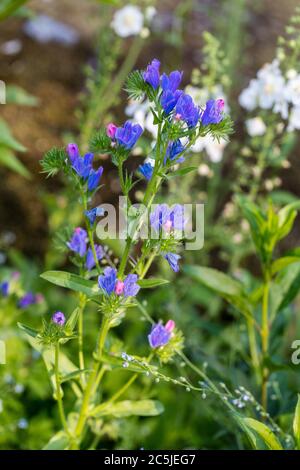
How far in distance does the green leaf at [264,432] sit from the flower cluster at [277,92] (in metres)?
0.68

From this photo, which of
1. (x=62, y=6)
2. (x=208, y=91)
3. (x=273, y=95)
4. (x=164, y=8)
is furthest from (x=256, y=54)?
(x=273, y=95)

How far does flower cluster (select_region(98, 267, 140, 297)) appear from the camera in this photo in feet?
3.44

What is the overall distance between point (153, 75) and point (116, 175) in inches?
67.7

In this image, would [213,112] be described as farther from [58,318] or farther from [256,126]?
[256,126]

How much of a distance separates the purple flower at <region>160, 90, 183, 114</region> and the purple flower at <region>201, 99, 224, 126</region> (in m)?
0.04

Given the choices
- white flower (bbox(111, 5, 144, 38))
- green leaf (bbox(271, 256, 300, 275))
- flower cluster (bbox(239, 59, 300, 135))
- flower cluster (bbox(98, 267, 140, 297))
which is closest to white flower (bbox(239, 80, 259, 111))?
flower cluster (bbox(239, 59, 300, 135))

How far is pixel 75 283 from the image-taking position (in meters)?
1.14

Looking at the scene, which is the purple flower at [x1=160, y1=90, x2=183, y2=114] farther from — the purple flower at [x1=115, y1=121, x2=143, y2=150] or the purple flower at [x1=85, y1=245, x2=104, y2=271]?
the purple flower at [x1=85, y1=245, x2=104, y2=271]

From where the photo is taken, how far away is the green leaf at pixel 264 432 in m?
1.11

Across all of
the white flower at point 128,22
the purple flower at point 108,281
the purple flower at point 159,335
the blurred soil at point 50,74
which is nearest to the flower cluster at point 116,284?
the purple flower at point 108,281

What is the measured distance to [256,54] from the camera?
132 inches

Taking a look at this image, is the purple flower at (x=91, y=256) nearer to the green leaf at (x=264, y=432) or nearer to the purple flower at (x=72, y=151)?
the purple flower at (x=72, y=151)

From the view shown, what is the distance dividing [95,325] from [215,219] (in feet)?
2.56

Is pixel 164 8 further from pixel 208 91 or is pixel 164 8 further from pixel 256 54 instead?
pixel 208 91
